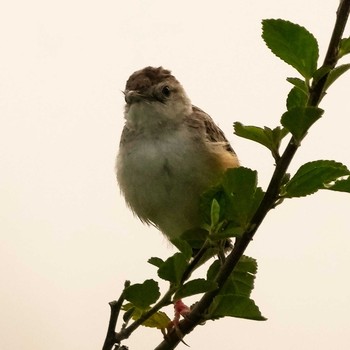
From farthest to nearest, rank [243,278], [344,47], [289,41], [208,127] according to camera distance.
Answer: [208,127]
[243,278]
[289,41]
[344,47]

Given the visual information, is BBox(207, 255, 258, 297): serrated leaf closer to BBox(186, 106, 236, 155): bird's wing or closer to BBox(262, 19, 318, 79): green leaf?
BBox(262, 19, 318, 79): green leaf

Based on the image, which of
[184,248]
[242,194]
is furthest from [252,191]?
[184,248]

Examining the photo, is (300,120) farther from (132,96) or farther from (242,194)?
(132,96)

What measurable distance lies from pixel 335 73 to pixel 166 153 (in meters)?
1.69

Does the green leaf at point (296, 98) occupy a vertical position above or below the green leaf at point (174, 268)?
above

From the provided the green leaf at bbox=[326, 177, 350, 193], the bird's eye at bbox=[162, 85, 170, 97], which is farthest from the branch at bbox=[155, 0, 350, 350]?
the bird's eye at bbox=[162, 85, 170, 97]

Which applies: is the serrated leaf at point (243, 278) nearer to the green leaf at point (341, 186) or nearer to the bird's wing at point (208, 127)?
the green leaf at point (341, 186)

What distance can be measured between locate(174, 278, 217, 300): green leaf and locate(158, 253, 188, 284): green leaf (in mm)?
24

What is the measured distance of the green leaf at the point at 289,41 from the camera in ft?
5.09

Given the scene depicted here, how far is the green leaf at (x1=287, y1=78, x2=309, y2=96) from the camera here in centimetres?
150

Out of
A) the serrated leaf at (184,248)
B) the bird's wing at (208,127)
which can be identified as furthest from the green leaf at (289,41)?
the bird's wing at (208,127)

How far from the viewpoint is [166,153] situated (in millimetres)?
3094

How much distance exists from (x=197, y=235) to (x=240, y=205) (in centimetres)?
36

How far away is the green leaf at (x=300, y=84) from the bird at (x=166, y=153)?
139 centimetres
